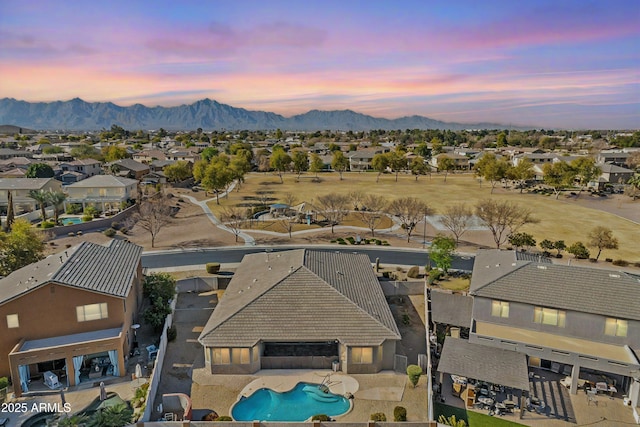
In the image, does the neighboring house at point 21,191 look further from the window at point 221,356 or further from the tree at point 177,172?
the window at point 221,356

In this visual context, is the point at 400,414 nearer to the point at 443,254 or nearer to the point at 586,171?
the point at 443,254

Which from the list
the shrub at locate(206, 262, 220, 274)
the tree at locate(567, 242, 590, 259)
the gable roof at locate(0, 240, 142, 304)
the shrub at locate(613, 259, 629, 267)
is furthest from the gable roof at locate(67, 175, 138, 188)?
the shrub at locate(613, 259, 629, 267)

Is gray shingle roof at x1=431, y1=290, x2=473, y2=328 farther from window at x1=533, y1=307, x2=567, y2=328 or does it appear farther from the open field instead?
the open field

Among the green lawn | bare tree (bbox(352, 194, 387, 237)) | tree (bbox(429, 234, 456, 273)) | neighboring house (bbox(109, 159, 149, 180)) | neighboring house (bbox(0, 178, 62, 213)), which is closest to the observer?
the green lawn

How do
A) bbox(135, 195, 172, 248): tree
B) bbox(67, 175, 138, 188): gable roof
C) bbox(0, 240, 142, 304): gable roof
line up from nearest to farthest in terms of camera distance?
bbox(0, 240, 142, 304): gable roof → bbox(135, 195, 172, 248): tree → bbox(67, 175, 138, 188): gable roof

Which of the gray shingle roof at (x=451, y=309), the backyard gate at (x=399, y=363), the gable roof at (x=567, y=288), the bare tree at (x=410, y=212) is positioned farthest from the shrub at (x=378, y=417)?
the bare tree at (x=410, y=212)

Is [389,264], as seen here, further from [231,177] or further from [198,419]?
[231,177]
